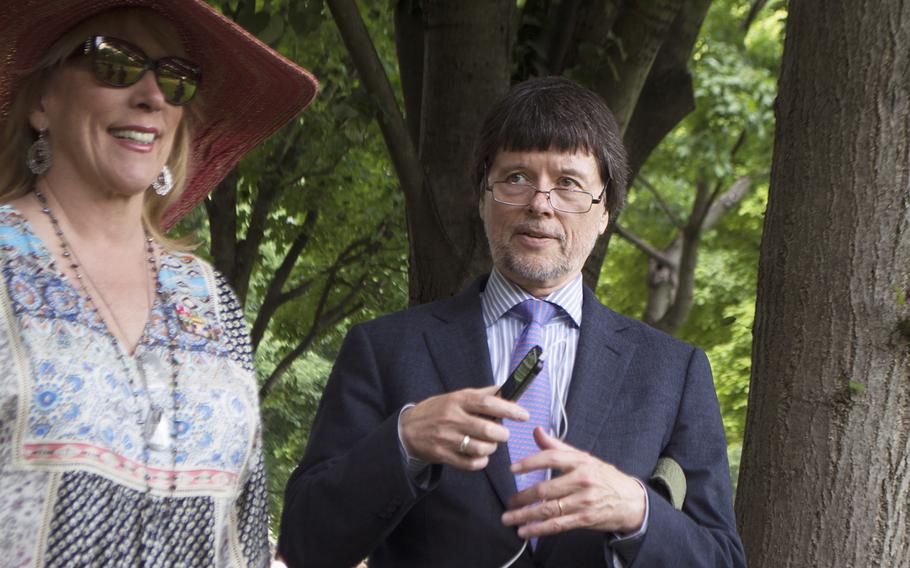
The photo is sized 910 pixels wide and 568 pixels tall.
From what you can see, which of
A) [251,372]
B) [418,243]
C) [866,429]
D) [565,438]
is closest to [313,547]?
[251,372]

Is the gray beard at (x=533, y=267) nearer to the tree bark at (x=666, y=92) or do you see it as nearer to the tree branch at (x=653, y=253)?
the tree bark at (x=666, y=92)

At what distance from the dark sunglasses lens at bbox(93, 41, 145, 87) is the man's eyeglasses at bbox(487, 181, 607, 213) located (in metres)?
1.04

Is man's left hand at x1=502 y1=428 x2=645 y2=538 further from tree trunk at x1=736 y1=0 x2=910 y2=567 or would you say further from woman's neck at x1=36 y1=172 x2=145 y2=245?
tree trunk at x1=736 y1=0 x2=910 y2=567

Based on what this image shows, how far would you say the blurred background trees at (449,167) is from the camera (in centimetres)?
544

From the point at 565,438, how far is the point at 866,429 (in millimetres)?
1275

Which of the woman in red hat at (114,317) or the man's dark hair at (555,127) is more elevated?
the man's dark hair at (555,127)

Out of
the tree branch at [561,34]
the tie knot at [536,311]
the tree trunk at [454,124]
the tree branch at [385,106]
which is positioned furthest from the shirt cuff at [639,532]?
the tree branch at [561,34]

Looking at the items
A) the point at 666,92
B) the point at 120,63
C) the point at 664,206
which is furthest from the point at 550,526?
the point at 664,206

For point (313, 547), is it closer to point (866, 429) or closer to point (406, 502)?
point (406, 502)

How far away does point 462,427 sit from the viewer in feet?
8.86

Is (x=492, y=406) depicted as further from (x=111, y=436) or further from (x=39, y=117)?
(x=39, y=117)

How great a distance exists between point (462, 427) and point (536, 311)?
27.4 inches

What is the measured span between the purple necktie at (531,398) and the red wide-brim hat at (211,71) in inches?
32.0

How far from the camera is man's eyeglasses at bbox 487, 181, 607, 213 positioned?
3.33 meters
